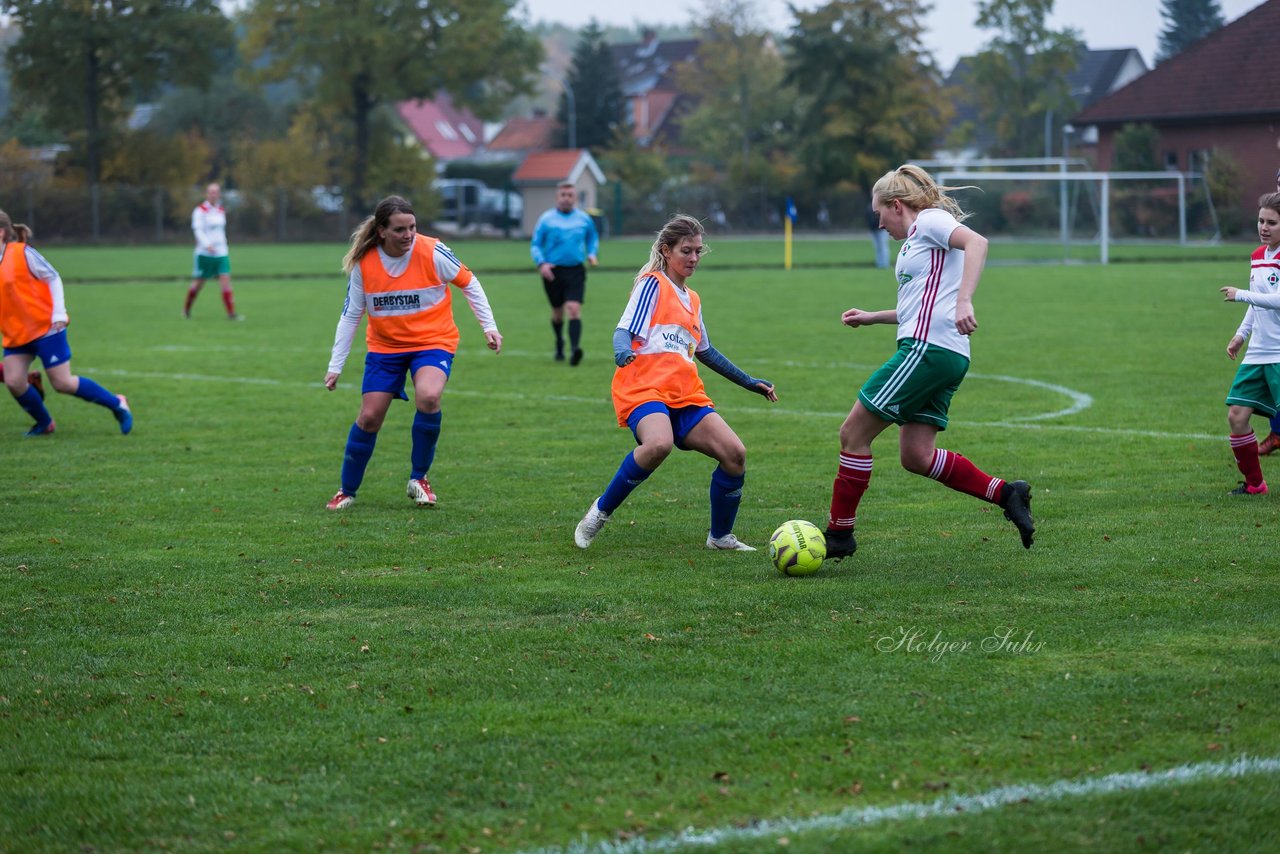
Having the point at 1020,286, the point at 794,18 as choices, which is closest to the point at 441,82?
the point at 794,18

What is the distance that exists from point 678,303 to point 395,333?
87.4 inches

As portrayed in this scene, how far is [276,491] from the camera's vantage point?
9164mm

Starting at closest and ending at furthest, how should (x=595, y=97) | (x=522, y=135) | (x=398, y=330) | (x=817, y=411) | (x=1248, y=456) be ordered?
(x=1248, y=456) → (x=398, y=330) → (x=817, y=411) → (x=595, y=97) → (x=522, y=135)

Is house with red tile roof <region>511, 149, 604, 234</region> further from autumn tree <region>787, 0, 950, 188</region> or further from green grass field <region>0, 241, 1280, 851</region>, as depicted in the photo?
green grass field <region>0, 241, 1280, 851</region>

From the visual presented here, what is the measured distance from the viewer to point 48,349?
37.7 feet

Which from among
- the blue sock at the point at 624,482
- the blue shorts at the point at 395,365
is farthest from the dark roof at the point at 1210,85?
the blue sock at the point at 624,482

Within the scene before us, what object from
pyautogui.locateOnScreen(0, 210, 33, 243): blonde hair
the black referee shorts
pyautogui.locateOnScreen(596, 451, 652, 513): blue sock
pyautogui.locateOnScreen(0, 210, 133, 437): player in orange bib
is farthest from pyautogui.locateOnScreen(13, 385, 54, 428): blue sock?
pyautogui.locateOnScreen(596, 451, 652, 513): blue sock

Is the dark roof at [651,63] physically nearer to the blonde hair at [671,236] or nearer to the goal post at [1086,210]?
the goal post at [1086,210]

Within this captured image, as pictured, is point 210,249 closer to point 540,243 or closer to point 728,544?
point 540,243

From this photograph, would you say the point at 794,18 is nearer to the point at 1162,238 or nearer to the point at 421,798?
the point at 1162,238

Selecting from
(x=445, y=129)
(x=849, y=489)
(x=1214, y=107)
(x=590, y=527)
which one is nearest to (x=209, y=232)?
(x=590, y=527)

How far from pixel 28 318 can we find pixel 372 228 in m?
4.27

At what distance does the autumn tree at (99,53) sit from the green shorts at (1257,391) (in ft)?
184

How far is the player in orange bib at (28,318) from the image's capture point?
1128 cm
